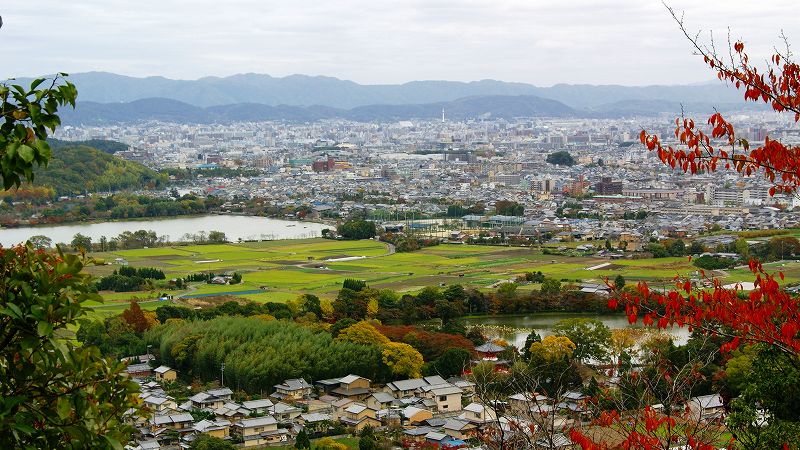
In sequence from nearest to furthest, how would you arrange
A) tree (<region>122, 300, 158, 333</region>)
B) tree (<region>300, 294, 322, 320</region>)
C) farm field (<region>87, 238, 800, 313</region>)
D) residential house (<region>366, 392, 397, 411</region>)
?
1. residential house (<region>366, 392, 397, 411</region>)
2. tree (<region>122, 300, 158, 333</region>)
3. tree (<region>300, 294, 322, 320</region>)
4. farm field (<region>87, 238, 800, 313</region>)

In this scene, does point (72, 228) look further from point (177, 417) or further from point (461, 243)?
point (177, 417)

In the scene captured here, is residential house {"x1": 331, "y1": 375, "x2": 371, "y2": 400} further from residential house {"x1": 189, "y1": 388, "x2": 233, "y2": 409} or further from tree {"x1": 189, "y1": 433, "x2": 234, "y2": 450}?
tree {"x1": 189, "y1": 433, "x2": 234, "y2": 450}

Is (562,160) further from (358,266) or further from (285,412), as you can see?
(285,412)

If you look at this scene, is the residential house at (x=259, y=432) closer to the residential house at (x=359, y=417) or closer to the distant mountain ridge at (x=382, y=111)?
the residential house at (x=359, y=417)

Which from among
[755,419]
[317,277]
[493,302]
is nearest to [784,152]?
[755,419]

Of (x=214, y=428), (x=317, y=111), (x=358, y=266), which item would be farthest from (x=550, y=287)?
(x=317, y=111)

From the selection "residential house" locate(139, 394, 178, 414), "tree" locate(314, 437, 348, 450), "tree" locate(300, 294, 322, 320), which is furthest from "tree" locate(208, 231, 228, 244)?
"tree" locate(314, 437, 348, 450)
